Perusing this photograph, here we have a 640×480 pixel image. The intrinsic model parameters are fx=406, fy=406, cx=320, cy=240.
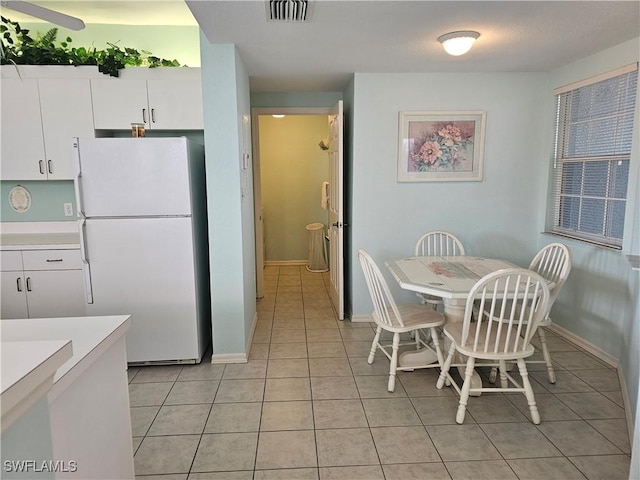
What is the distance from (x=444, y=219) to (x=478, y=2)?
6.71 feet

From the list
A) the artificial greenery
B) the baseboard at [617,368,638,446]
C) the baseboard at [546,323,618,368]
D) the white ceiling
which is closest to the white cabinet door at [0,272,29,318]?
the artificial greenery

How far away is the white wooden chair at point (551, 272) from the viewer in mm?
2574

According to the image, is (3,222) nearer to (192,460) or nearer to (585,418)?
(192,460)

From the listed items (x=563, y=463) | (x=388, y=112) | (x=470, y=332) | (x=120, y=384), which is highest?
(x=388, y=112)

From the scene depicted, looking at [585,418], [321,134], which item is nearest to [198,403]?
[585,418]

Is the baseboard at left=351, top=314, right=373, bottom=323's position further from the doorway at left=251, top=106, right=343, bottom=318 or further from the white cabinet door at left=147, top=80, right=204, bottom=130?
the doorway at left=251, top=106, right=343, bottom=318

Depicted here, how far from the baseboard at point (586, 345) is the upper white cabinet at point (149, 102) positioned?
11.7ft

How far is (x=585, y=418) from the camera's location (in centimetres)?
234

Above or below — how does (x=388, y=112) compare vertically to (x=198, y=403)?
above

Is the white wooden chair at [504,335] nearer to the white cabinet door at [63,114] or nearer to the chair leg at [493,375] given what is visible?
the chair leg at [493,375]

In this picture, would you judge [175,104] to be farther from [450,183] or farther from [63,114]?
[450,183]

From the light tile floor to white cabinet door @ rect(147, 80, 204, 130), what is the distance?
1.91m

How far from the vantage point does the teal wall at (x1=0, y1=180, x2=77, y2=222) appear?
11.8ft

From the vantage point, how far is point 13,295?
3154mm
